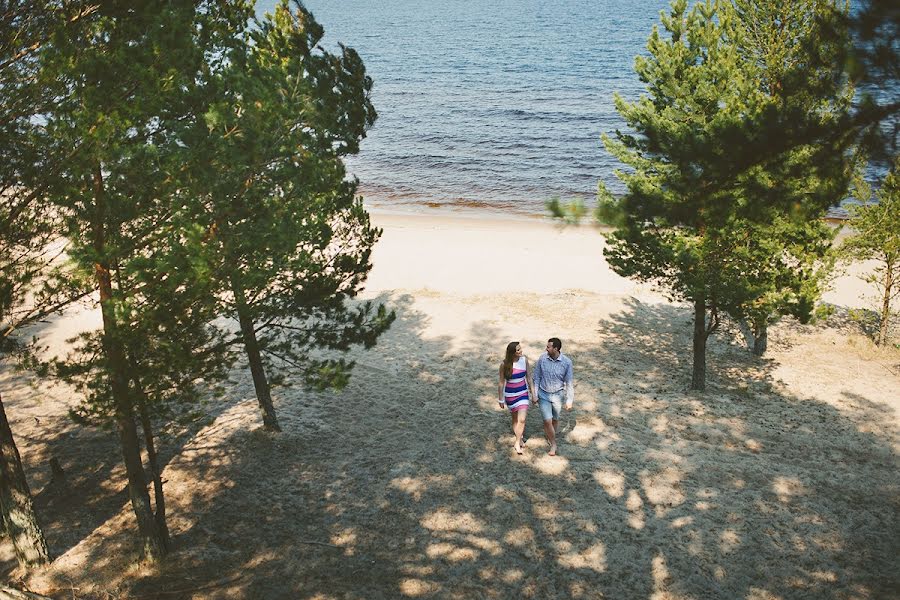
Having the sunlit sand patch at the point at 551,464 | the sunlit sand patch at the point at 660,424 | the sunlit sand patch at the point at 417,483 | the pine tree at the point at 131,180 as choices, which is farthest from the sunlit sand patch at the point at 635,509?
the pine tree at the point at 131,180

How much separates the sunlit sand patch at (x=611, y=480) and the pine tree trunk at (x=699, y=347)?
505 cm

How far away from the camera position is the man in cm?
1025

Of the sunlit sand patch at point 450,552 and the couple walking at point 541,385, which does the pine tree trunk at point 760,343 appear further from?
the sunlit sand patch at point 450,552

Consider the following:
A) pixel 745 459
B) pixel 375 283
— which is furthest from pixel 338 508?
pixel 375 283

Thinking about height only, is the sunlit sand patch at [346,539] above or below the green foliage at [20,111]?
below

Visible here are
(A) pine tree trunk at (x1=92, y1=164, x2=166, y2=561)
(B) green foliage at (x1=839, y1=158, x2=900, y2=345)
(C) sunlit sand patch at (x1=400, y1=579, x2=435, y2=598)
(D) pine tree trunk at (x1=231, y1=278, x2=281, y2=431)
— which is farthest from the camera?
(B) green foliage at (x1=839, y1=158, x2=900, y2=345)

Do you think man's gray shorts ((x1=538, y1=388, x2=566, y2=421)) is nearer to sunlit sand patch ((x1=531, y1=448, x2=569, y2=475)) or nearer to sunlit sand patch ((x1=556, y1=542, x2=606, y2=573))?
sunlit sand patch ((x1=531, y1=448, x2=569, y2=475))

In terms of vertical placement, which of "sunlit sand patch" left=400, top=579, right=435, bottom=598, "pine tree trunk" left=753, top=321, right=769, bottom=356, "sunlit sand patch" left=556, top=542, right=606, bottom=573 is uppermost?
"sunlit sand patch" left=400, top=579, right=435, bottom=598

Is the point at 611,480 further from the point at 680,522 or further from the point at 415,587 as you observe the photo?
the point at 415,587

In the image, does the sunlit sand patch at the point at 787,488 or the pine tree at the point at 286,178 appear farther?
the sunlit sand patch at the point at 787,488

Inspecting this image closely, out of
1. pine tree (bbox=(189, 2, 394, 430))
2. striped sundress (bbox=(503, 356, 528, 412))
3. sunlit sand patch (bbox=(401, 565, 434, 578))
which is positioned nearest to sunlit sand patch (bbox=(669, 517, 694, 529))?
striped sundress (bbox=(503, 356, 528, 412))

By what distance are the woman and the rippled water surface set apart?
23283 millimetres

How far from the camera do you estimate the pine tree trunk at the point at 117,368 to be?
6660 mm

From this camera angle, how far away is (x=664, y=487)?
32.8 ft
